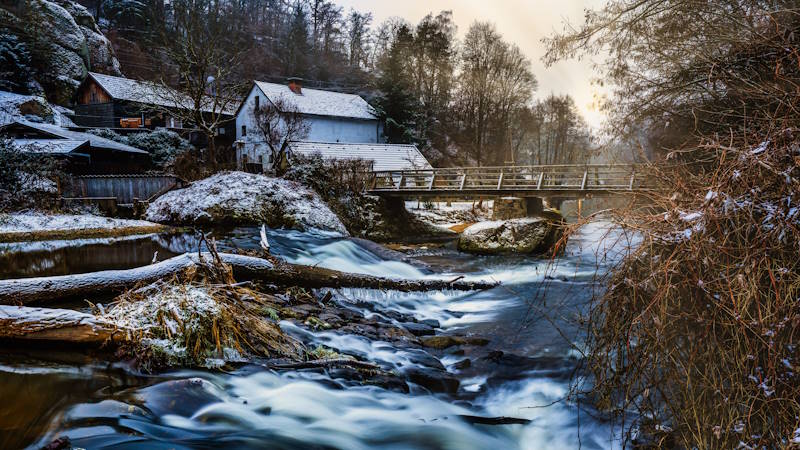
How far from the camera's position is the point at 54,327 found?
14.8ft

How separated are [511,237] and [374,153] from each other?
15.6 m

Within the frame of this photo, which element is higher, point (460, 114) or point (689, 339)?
point (460, 114)

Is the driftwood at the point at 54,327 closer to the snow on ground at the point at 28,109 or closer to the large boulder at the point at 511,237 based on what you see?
the large boulder at the point at 511,237

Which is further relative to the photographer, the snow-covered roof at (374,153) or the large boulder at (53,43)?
the large boulder at (53,43)

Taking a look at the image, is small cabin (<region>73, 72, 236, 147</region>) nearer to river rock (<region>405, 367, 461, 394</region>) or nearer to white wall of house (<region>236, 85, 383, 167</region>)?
white wall of house (<region>236, 85, 383, 167</region>)

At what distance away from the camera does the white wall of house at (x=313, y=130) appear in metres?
37.0

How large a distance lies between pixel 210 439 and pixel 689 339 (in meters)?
3.83

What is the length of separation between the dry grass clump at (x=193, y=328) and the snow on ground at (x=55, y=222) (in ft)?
39.5

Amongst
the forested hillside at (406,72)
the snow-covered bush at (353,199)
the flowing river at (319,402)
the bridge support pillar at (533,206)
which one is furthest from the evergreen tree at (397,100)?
the flowing river at (319,402)

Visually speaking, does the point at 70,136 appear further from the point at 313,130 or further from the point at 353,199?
the point at 353,199

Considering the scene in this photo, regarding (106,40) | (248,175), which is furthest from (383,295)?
(106,40)

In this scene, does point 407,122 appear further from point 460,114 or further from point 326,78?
point 326,78

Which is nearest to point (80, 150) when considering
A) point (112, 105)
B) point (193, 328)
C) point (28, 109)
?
point (28, 109)

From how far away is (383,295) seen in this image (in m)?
9.12
